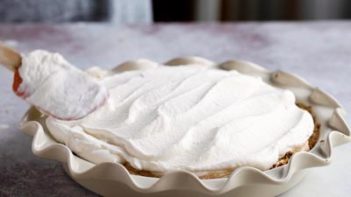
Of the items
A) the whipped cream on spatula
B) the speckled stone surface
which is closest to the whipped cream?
the whipped cream on spatula

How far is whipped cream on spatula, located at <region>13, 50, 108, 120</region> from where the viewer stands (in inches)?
43.5

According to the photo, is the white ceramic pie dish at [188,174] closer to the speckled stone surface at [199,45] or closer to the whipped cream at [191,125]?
the whipped cream at [191,125]

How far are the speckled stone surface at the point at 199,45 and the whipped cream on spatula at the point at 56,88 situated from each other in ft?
0.65

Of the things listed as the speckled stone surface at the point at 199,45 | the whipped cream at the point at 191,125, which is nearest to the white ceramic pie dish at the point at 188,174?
the whipped cream at the point at 191,125

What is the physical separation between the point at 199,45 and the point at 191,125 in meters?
0.88

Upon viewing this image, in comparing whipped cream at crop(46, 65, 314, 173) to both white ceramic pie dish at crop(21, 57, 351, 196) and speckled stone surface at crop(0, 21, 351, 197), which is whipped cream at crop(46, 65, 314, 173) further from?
speckled stone surface at crop(0, 21, 351, 197)

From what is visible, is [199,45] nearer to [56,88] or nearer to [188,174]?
[56,88]

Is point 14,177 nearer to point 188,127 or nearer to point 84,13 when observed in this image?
point 188,127

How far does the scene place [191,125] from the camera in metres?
1.03

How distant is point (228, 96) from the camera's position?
3.70 ft

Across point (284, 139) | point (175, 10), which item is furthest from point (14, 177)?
point (175, 10)

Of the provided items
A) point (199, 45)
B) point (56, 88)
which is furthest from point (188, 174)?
point (199, 45)

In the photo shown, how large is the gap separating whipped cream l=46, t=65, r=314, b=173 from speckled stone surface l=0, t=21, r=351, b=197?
0.27 m

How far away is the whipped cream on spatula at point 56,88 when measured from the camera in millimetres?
1105
